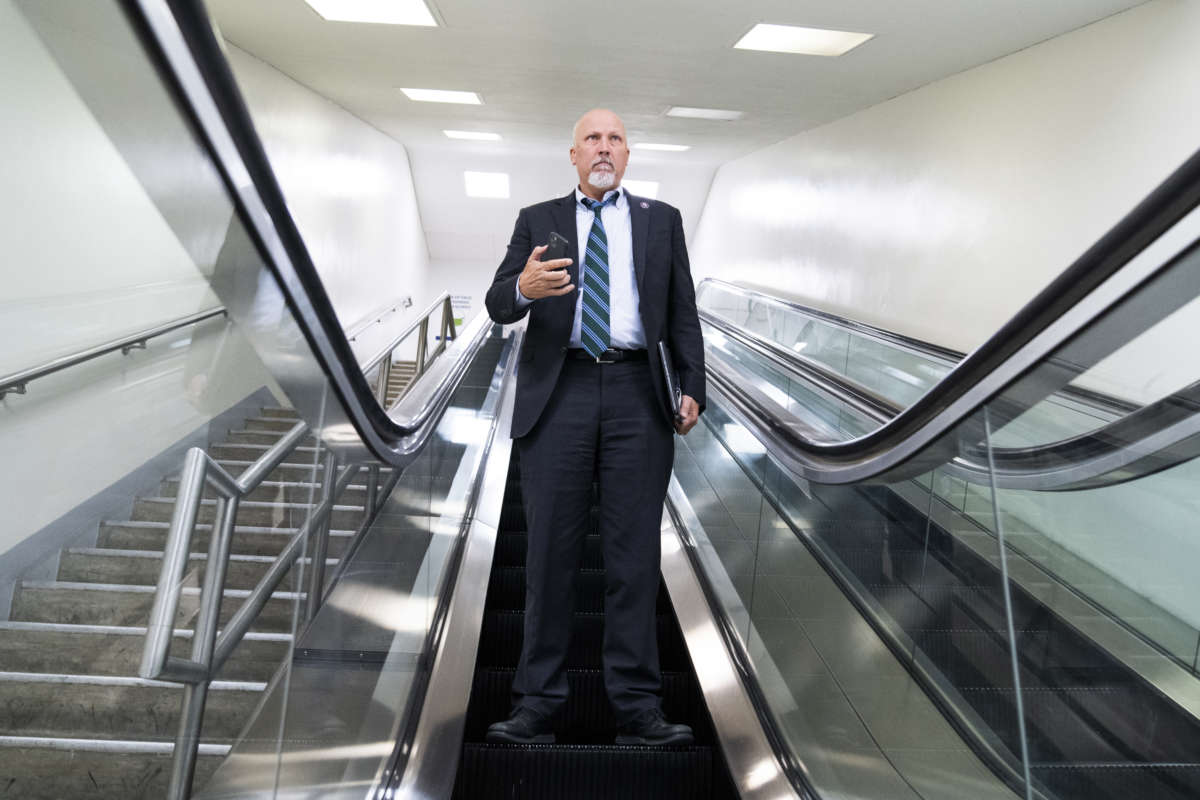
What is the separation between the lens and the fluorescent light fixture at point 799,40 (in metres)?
6.91

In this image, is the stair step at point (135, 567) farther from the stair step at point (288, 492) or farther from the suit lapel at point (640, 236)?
the suit lapel at point (640, 236)

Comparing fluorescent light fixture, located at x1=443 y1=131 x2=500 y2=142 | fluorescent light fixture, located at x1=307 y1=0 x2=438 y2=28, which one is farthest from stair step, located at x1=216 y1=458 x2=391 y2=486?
fluorescent light fixture, located at x1=443 y1=131 x2=500 y2=142

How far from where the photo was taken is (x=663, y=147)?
13961mm

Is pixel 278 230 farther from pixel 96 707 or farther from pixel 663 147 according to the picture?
pixel 663 147

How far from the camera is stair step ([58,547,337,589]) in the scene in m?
0.75

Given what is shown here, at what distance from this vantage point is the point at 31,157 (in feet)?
2.41

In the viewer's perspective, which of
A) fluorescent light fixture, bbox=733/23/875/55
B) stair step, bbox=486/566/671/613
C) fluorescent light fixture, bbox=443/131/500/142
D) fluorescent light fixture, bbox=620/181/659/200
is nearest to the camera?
stair step, bbox=486/566/671/613

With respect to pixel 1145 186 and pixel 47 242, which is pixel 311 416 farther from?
pixel 1145 186

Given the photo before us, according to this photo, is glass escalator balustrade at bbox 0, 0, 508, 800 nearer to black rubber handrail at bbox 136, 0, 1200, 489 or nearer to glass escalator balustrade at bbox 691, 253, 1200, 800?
black rubber handrail at bbox 136, 0, 1200, 489

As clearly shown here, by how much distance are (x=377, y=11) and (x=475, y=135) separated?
6.91 m

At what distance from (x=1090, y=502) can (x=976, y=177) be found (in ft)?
20.9

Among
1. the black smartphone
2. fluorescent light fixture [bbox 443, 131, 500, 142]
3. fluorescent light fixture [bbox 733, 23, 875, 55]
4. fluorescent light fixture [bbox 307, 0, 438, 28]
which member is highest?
fluorescent light fixture [bbox 307, 0, 438, 28]

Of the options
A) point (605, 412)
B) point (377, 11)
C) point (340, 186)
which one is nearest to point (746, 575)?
point (605, 412)

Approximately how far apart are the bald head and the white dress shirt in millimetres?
58
